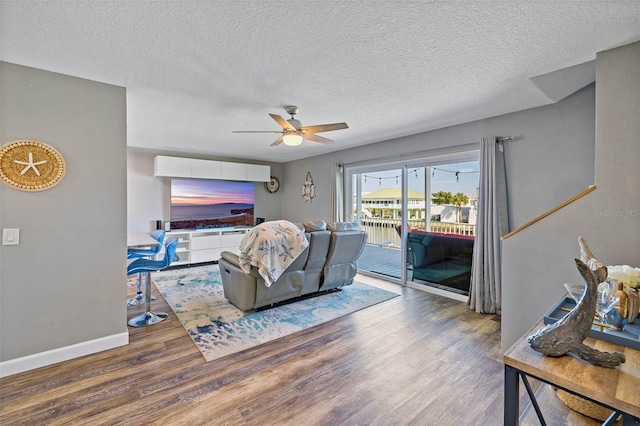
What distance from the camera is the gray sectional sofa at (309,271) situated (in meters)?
3.28

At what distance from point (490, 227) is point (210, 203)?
5359 millimetres

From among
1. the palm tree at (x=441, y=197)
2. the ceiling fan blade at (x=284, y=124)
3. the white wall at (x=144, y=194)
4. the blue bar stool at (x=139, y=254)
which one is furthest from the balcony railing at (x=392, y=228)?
the white wall at (x=144, y=194)

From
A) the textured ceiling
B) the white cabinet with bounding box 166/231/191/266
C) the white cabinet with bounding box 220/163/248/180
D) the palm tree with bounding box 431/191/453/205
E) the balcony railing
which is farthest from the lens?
the white cabinet with bounding box 220/163/248/180

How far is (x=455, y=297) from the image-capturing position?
389cm

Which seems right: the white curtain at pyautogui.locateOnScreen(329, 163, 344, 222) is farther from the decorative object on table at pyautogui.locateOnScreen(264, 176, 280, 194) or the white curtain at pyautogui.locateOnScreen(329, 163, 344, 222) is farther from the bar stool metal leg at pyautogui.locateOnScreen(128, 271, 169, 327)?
the bar stool metal leg at pyautogui.locateOnScreen(128, 271, 169, 327)

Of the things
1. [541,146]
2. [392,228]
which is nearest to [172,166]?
[392,228]

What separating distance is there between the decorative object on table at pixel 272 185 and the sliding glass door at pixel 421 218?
8.31ft

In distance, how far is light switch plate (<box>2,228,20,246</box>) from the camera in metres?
2.12

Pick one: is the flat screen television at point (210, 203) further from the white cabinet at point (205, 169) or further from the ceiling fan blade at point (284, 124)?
the ceiling fan blade at point (284, 124)

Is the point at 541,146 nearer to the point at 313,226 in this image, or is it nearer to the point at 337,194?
the point at 313,226

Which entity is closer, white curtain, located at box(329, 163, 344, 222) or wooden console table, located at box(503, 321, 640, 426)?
wooden console table, located at box(503, 321, 640, 426)

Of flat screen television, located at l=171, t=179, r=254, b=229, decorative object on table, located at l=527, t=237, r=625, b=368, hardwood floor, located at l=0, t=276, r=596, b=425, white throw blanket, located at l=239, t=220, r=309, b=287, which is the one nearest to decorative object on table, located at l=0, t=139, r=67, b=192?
hardwood floor, located at l=0, t=276, r=596, b=425

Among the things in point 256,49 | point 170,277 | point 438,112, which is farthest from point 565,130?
point 170,277

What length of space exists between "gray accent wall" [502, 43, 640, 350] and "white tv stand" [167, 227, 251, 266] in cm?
507
